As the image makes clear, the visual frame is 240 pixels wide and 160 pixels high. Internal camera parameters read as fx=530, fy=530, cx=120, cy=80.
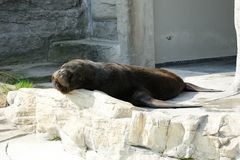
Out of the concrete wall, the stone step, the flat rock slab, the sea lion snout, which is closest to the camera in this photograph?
the sea lion snout

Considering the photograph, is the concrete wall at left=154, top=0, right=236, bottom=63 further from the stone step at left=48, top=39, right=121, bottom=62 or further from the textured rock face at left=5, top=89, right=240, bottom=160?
the textured rock face at left=5, top=89, right=240, bottom=160

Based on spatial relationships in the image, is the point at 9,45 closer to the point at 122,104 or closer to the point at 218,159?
the point at 122,104

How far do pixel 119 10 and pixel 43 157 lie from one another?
3.19m

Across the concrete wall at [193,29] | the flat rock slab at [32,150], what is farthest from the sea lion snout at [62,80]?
the concrete wall at [193,29]

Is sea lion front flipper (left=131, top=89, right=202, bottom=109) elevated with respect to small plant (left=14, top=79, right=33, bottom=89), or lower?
elevated

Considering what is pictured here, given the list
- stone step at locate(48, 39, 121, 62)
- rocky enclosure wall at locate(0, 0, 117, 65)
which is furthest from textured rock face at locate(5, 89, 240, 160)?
rocky enclosure wall at locate(0, 0, 117, 65)

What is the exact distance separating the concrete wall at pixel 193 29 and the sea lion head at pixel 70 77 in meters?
3.07

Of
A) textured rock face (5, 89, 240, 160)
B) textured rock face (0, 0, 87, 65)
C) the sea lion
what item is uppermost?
textured rock face (0, 0, 87, 65)

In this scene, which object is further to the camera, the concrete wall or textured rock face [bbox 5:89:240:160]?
the concrete wall

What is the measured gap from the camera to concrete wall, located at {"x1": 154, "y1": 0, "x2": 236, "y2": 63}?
320 inches

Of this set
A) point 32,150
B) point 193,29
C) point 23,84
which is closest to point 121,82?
point 32,150

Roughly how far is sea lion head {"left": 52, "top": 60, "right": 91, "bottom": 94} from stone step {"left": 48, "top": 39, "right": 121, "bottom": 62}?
259 cm

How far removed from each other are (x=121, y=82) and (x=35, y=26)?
3.60 metres

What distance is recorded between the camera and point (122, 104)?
4602 millimetres
